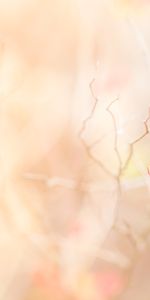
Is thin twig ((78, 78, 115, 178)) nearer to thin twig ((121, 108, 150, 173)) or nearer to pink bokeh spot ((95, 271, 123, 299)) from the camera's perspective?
thin twig ((121, 108, 150, 173))

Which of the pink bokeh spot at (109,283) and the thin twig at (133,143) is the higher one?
the thin twig at (133,143)

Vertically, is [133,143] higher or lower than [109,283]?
higher

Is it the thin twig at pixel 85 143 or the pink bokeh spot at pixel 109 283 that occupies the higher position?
the thin twig at pixel 85 143

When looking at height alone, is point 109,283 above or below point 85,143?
below

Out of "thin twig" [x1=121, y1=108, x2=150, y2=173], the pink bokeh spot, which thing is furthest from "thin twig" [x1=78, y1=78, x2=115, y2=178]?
the pink bokeh spot

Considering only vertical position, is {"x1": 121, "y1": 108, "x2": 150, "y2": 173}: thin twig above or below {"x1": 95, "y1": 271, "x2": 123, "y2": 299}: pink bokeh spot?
above

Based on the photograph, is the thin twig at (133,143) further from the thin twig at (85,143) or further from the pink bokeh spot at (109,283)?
the pink bokeh spot at (109,283)

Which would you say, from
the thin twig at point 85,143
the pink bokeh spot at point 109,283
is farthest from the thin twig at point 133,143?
the pink bokeh spot at point 109,283

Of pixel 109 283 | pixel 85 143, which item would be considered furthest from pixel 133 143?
pixel 109 283

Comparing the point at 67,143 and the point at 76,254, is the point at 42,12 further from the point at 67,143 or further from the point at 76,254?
the point at 76,254

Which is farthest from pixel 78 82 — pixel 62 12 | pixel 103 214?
pixel 103 214

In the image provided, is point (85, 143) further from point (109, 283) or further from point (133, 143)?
point (109, 283)
